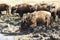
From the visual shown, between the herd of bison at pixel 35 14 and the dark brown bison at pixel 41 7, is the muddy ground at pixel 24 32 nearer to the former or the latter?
the herd of bison at pixel 35 14

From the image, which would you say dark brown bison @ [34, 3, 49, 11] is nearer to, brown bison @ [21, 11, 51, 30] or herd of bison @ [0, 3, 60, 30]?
herd of bison @ [0, 3, 60, 30]

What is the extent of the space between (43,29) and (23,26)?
786 millimetres

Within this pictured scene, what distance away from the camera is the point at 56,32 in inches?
404

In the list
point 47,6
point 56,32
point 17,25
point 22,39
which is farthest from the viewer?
point 47,6

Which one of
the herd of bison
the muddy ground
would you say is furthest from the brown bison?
the muddy ground

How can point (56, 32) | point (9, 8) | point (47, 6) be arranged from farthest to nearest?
Result: 1. point (9, 8)
2. point (47, 6)
3. point (56, 32)

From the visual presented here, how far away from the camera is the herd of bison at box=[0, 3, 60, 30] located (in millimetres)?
10477

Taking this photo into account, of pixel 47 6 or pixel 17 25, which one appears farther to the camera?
pixel 47 6

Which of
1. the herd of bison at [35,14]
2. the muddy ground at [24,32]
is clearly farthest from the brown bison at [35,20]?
the muddy ground at [24,32]

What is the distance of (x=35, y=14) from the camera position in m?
10.7

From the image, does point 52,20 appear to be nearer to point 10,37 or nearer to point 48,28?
point 48,28

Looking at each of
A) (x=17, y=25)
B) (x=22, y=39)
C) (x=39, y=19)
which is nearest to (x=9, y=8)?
(x=17, y=25)

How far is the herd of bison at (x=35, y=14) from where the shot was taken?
10477mm

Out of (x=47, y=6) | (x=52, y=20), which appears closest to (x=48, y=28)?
(x=52, y=20)
